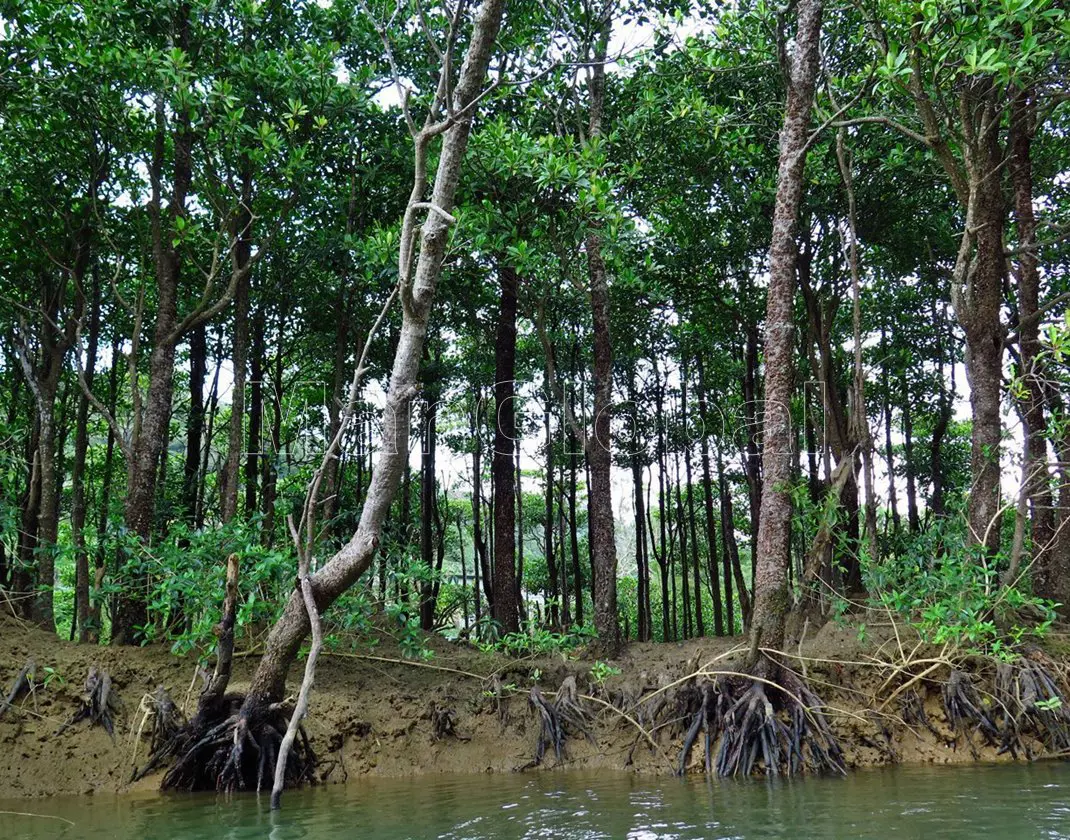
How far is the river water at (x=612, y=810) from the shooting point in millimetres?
5395

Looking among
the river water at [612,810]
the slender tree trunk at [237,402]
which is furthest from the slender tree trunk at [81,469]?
the river water at [612,810]

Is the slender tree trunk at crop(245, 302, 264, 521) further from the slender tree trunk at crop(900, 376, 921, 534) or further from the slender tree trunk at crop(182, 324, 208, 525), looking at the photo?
the slender tree trunk at crop(900, 376, 921, 534)

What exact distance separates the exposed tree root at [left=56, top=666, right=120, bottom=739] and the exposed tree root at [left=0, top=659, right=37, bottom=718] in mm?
526

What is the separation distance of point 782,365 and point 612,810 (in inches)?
185

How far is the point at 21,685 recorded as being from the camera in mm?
8438

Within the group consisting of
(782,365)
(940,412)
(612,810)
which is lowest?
(612,810)

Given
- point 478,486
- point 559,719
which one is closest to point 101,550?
point 559,719

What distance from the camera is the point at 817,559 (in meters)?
9.26

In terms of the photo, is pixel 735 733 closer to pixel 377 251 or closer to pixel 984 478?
pixel 984 478

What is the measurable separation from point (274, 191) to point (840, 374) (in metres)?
11.9

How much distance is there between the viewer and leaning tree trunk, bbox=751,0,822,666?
27.6ft

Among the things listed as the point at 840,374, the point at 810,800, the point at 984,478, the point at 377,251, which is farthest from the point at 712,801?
the point at 840,374

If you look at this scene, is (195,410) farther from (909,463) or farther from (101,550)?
(909,463)

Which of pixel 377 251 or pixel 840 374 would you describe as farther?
pixel 840 374
